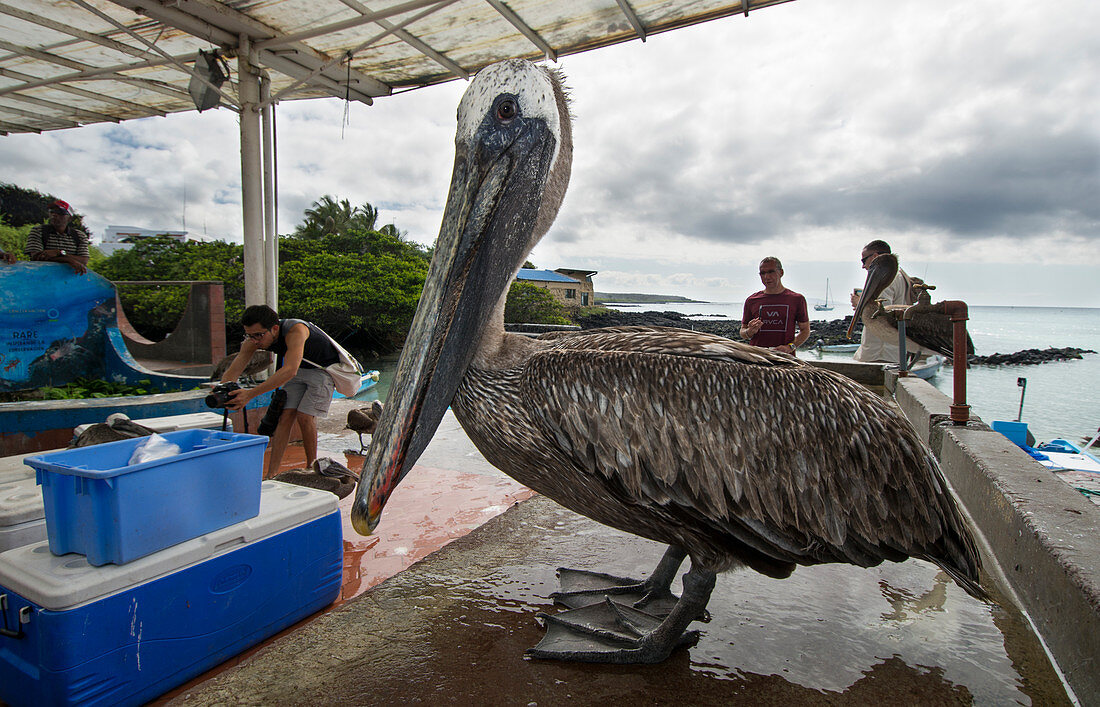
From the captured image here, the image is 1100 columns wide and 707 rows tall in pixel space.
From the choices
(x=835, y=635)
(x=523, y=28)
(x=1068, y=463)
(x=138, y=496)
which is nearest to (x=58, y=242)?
(x=523, y=28)

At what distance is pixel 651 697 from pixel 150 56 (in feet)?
24.4

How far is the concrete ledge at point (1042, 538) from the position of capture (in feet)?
5.84

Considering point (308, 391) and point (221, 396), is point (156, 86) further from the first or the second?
point (221, 396)

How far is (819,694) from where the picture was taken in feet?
5.74

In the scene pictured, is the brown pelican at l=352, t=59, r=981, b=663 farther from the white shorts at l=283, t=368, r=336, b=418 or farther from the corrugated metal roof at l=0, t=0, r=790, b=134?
the corrugated metal roof at l=0, t=0, r=790, b=134

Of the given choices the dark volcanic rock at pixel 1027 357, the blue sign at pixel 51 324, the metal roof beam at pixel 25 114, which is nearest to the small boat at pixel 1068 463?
the blue sign at pixel 51 324

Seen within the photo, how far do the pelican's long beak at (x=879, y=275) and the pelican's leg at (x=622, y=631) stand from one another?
467 centimetres

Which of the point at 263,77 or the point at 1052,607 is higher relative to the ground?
the point at 263,77

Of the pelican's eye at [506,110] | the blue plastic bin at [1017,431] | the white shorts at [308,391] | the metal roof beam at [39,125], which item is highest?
the metal roof beam at [39,125]

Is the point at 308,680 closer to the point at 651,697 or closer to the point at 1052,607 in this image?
the point at 651,697

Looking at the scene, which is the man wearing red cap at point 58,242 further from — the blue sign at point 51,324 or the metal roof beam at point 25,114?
the metal roof beam at point 25,114

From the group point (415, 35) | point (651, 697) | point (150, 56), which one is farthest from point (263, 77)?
point (651, 697)

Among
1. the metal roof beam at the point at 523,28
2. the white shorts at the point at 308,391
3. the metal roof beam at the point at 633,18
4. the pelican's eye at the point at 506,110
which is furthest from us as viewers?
the metal roof beam at the point at 523,28

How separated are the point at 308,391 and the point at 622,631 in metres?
3.26
